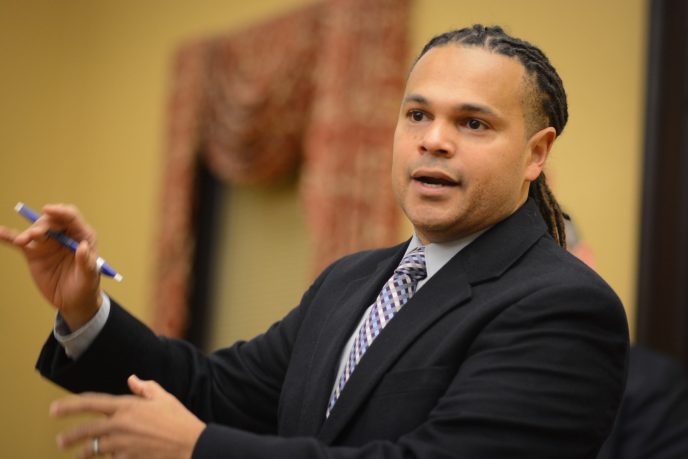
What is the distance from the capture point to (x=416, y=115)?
→ 5.20ft

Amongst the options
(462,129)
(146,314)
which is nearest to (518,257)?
(462,129)

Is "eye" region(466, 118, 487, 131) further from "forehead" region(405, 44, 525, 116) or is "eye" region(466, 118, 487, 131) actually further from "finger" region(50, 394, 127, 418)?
"finger" region(50, 394, 127, 418)

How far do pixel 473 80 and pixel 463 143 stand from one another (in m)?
0.09

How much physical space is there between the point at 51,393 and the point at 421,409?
5712mm

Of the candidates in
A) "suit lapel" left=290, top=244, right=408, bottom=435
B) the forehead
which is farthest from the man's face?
"suit lapel" left=290, top=244, right=408, bottom=435

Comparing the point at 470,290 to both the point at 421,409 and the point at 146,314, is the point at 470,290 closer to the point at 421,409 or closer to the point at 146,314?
the point at 421,409

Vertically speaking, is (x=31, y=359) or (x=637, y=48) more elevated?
(x=637, y=48)

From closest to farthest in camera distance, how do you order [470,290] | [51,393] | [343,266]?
1. [470,290]
2. [343,266]
3. [51,393]

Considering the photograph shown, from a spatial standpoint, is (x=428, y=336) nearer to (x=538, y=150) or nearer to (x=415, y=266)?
(x=415, y=266)

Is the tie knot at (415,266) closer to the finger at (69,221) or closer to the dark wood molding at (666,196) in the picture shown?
the finger at (69,221)

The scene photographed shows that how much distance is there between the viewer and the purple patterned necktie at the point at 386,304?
1.53m

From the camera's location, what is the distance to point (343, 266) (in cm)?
184

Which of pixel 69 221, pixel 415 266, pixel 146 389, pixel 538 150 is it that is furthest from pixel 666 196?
pixel 146 389

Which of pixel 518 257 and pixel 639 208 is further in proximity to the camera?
pixel 639 208
